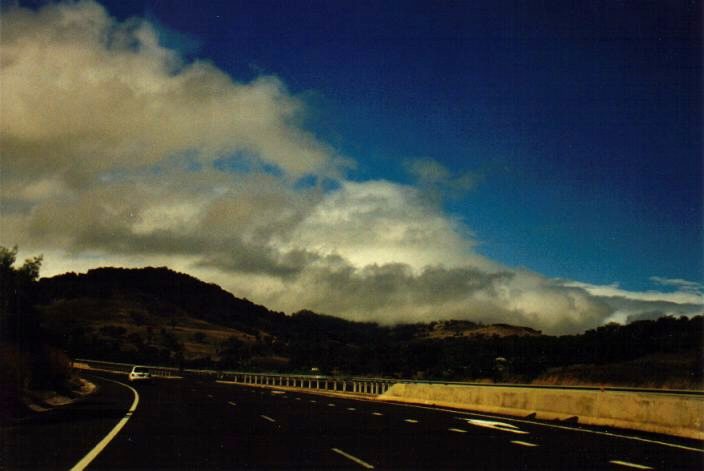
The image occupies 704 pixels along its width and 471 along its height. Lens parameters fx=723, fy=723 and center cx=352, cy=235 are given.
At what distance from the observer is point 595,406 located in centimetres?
1953

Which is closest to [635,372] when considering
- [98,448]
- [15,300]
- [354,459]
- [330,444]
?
[15,300]

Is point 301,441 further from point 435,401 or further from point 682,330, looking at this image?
point 682,330

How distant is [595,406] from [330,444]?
903 cm

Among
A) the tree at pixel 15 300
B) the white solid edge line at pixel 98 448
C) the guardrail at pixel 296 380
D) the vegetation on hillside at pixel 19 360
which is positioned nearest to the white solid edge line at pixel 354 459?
the white solid edge line at pixel 98 448

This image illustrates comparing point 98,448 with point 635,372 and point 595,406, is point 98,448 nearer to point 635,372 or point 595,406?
point 595,406

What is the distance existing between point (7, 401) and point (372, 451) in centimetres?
1533

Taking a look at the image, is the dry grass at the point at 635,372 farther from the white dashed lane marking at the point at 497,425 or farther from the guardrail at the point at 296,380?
the white dashed lane marking at the point at 497,425

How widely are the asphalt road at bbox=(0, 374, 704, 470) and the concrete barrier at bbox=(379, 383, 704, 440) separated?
67 cm

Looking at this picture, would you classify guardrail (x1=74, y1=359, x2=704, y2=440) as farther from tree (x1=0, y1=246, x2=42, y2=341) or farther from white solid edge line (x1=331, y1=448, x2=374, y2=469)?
tree (x1=0, y1=246, x2=42, y2=341)

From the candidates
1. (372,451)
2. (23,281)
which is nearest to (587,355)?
(23,281)

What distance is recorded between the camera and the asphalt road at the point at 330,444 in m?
11.2

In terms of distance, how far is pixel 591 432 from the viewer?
1730 cm

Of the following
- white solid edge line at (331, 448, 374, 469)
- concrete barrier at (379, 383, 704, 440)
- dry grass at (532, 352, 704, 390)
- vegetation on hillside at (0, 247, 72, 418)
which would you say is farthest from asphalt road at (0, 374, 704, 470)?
dry grass at (532, 352, 704, 390)

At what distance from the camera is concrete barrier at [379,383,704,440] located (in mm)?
15852
